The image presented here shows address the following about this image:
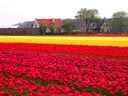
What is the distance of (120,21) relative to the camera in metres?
110

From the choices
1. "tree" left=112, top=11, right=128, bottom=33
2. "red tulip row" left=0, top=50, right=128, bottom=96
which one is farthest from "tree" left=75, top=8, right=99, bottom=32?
"red tulip row" left=0, top=50, right=128, bottom=96

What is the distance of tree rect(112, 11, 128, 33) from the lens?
10762 cm

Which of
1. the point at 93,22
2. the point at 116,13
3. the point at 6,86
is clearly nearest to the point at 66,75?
the point at 6,86

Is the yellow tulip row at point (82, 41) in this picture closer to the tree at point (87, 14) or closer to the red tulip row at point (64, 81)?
the red tulip row at point (64, 81)

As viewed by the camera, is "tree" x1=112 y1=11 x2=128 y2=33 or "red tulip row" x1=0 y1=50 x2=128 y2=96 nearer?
"red tulip row" x1=0 y1=50 x2=128 y2=96

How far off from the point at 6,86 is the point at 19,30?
5907 cm

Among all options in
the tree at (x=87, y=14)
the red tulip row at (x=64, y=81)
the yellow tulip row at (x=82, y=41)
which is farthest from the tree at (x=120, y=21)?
the red tulip row at (x=64, y=81)

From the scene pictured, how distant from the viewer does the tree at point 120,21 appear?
108m

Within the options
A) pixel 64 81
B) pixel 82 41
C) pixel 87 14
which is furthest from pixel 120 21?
pixel 64 81

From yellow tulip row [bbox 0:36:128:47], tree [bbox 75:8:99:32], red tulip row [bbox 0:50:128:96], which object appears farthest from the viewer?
tree [bbox 75:8:99:32]

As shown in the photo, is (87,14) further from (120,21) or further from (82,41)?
(82,41)

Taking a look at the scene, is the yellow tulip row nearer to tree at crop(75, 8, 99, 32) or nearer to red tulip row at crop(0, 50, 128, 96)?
red tulip row at crop(0, 50, 128, 96)

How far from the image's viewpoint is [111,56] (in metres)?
17.5

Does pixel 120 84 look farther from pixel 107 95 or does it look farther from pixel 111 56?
pixel 111 56
